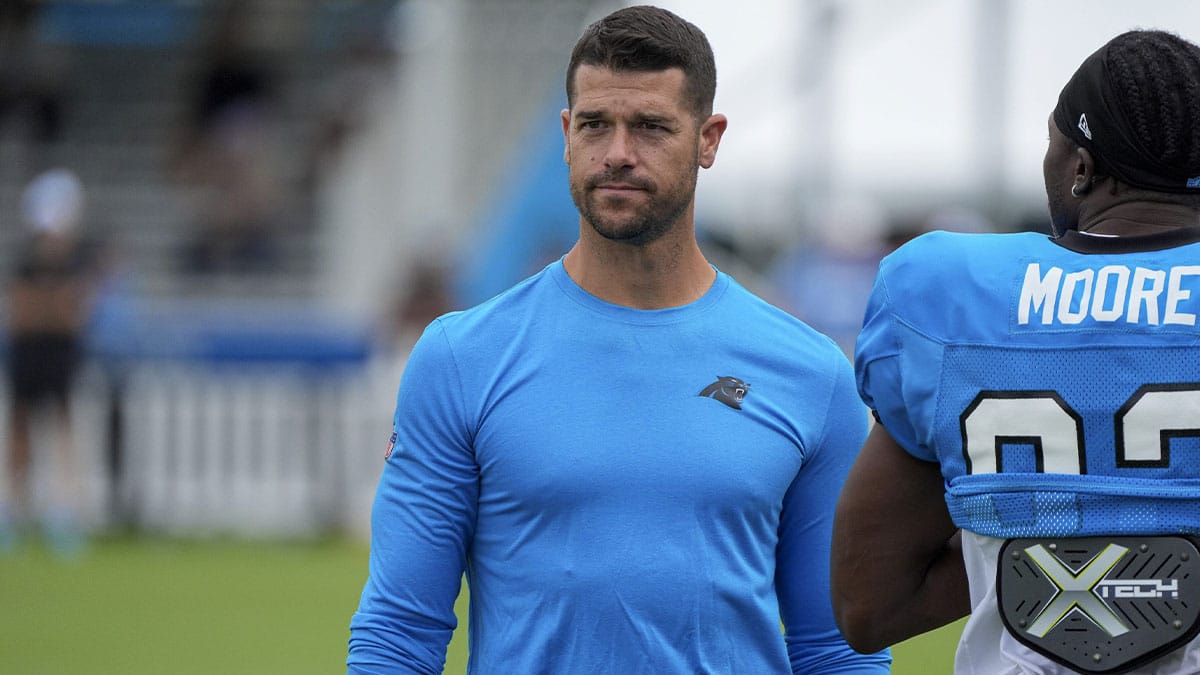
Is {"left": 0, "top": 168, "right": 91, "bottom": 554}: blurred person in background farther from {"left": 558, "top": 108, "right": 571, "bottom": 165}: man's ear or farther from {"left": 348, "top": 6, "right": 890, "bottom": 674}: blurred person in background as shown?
{"left": 348, "top": 6, "right": 890, "bottom": 674}: blurred person in background

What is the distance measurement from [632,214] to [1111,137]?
0.90 m

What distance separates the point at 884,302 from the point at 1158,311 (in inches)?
16.3

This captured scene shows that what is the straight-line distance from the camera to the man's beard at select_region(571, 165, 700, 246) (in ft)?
10.5

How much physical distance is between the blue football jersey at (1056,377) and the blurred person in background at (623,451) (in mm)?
529

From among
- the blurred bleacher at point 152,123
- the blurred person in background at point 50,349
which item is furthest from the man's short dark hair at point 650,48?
the blurred bleacher at point 152,123

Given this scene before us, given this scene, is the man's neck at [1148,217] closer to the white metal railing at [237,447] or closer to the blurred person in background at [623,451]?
the blurred person in background at [623,451]

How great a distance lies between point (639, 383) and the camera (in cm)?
317

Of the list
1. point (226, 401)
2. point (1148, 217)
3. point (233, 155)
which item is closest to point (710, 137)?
point (1148, 217)

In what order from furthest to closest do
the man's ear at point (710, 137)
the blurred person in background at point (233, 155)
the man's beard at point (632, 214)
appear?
→ the blurred person in background at point (233, 155) < the man's ear at point (710, 137) < the man's beard at point (632, 214)

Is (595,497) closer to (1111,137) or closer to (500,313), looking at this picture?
(500,313)

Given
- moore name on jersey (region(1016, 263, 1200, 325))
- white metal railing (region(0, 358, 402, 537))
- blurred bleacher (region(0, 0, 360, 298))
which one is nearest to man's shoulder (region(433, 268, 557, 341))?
moore name on jersey (region(1016, 263, 1200, 325))

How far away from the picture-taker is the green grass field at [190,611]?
8.54m

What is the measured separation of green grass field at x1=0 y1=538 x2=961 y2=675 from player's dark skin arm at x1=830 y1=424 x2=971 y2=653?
552 centimetres

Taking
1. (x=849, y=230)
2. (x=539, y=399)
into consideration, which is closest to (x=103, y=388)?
(x=849, y=230)
